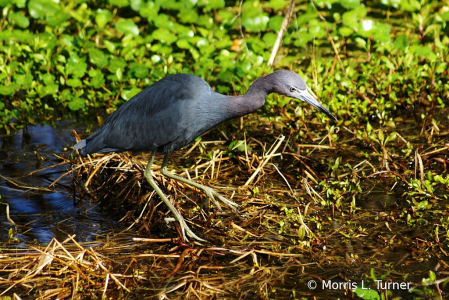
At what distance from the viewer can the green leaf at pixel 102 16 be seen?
23.2ft

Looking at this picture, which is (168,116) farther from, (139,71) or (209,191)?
(139,71)

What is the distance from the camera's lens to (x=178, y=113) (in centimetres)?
419

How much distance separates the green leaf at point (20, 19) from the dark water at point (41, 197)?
163 centimetres

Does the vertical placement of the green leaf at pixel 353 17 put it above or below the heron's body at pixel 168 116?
above

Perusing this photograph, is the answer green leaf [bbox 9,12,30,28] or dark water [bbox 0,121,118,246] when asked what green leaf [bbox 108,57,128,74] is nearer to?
dark water [bbox 0,121,118,246]

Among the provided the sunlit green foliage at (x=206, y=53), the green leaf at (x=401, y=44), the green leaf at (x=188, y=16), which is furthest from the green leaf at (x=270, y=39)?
the green leaf at (x=401, y=44)

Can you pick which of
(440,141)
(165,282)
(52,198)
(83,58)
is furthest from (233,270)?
(83,58)

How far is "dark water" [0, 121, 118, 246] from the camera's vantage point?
420 centimetres

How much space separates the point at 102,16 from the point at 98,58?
95 centimetres

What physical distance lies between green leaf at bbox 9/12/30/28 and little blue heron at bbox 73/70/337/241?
119 inches

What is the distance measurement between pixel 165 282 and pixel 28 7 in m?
4.80

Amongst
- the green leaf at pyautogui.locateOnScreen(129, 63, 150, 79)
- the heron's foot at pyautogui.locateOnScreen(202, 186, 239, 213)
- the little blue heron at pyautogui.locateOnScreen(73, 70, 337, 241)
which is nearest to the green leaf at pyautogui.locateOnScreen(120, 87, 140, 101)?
the green leaf at pyautogui.locateOnScreen(129, 63, 150, 79)

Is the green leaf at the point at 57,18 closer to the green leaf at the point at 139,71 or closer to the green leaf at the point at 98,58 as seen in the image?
the green leaf at the point at 98,58

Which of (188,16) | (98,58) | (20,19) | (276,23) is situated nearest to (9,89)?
(98,58)
